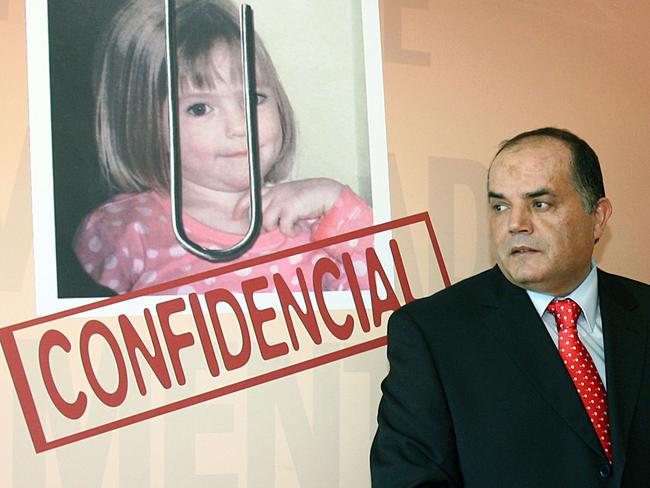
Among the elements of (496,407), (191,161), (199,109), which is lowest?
(496,407)

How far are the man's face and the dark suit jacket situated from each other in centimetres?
7

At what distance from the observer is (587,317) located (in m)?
1.72

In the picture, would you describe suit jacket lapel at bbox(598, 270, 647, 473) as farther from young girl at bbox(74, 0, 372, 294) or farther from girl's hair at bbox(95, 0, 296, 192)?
girl's hair at bbox(95, 0, 296, 192)

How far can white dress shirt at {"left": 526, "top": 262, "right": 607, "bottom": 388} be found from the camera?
170cm

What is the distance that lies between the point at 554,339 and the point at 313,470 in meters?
0.55

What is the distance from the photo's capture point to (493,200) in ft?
5.74

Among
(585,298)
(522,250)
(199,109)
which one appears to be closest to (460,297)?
(522,250)

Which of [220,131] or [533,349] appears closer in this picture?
[533,349]

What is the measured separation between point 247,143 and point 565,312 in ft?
2.36

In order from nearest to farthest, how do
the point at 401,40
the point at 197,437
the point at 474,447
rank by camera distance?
1. the point at 474,447
2. the point at 197,437
3. the point at 401,40

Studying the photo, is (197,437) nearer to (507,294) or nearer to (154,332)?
(154,332)

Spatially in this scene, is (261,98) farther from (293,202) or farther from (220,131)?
(293,202)

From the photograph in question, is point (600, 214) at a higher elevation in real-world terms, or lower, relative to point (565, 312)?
higher

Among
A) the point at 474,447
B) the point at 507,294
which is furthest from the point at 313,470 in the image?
the point at 507,294
